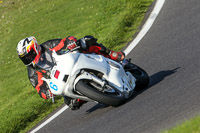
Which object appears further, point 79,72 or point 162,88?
point 162,88

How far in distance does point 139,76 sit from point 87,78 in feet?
4.89

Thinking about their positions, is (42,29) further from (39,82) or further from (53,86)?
(53,86)

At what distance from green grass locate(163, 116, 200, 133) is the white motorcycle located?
5.87ft

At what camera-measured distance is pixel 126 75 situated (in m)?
7.00

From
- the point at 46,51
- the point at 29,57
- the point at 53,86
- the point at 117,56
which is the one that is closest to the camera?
the point at 53,86

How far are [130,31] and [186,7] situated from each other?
1.60 meters

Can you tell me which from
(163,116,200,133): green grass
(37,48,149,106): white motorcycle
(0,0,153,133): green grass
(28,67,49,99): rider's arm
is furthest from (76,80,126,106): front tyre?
(0,0,153,133): green grass

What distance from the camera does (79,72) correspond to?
20.7ft

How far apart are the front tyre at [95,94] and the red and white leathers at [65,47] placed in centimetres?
90

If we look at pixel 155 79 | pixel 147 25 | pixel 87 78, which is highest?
pixel 87 78

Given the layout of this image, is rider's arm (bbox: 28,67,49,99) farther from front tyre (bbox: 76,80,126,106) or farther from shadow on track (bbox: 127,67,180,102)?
shadow on track (bbox: 127,67,180,102)

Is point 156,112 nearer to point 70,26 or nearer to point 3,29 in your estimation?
point 70,26

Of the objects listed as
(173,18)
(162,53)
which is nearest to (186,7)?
(173,18)

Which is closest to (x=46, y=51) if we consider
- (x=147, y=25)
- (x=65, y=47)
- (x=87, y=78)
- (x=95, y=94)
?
(x=65, y=47)
